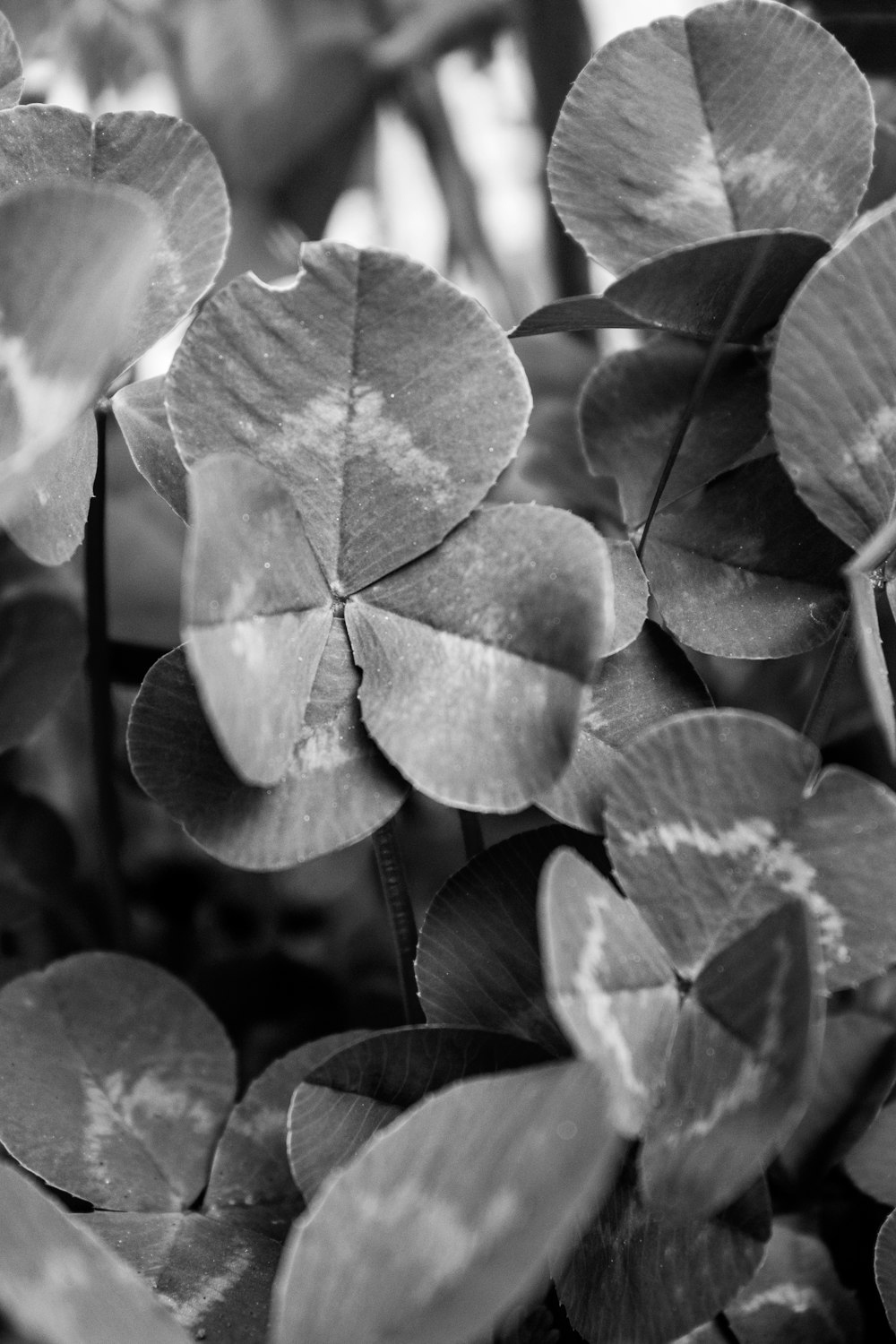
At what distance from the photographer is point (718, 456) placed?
308 mm

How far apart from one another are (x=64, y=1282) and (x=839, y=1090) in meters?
0.23

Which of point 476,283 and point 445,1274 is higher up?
point 445,1274

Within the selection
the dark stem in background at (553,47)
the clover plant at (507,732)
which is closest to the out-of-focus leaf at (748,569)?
the clover plant at (507,732)

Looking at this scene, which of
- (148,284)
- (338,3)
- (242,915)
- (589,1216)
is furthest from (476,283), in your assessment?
(589,1216)

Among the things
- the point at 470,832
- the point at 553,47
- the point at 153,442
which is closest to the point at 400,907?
the point at 470,832

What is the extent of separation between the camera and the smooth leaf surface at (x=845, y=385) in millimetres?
240

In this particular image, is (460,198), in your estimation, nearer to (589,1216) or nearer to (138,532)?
(138,532)

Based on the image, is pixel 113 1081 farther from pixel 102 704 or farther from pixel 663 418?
pixel 663 418

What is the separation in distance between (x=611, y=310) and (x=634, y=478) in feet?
0.20

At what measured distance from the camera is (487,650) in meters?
0.25

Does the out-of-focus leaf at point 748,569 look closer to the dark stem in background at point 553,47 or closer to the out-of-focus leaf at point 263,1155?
the out-of-focus leaf at point 263,1155

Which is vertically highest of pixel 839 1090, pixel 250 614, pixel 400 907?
pixel 250 614

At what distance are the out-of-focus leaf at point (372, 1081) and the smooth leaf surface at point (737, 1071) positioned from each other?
4 centimetres

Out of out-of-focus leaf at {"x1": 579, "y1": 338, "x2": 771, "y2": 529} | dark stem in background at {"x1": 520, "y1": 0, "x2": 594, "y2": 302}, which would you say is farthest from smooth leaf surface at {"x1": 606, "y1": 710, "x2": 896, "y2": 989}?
dark stem in background at {"x1": 520, "y1": 0, "x2": 594, "y2": 302}
